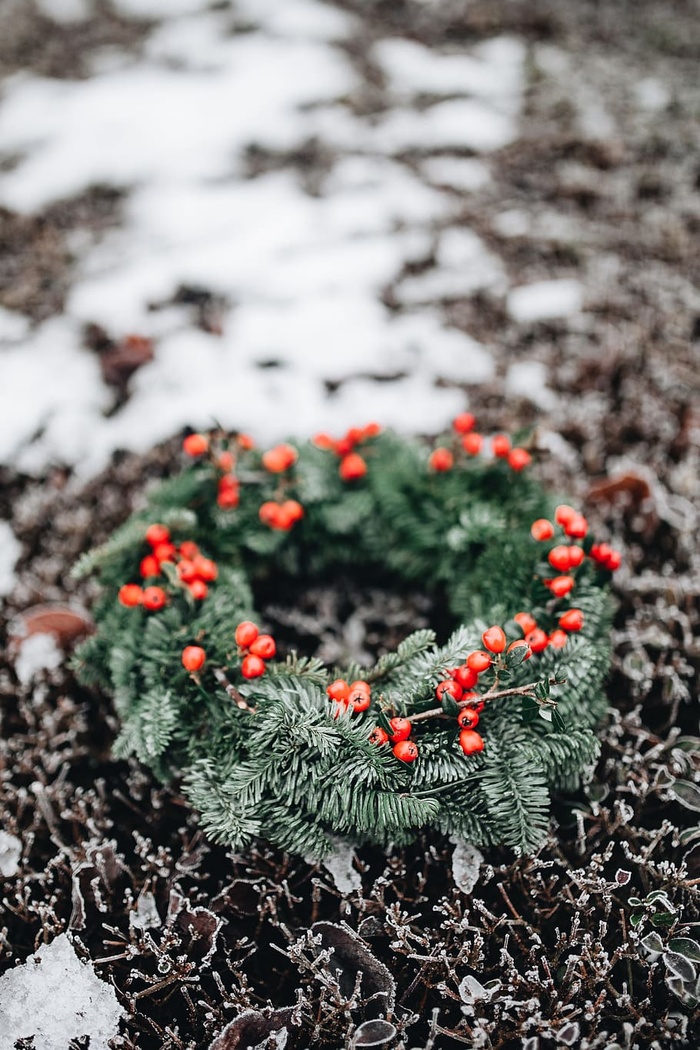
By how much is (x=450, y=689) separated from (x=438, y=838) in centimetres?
54

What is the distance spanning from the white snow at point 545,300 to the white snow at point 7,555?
261cm

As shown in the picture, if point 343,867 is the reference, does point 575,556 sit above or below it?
above

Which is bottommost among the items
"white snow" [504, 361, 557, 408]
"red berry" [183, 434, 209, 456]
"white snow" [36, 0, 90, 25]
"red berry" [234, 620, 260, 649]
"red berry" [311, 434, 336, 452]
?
"white snow" [504, 361, 557, 408]

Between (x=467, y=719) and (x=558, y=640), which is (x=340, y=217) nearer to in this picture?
(x=558, y=640)

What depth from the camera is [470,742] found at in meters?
1.73

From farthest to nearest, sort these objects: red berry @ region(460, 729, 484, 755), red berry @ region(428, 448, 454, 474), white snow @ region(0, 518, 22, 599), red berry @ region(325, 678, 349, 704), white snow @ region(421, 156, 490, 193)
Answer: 1. white snow @ region(421, 156, 490, 193)
2. white snow @ region(0, 518, 22, 599)
3. red berry @ region(428, 448, 454, 474)
4. red berry @ region(325, 678, 349, 704)
5. red berry @ region(460, 729, 484, 755)

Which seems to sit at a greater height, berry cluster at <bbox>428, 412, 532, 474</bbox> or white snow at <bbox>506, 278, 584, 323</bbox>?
berry cluster at <bbox>428, 412, 532, 474</bbox>

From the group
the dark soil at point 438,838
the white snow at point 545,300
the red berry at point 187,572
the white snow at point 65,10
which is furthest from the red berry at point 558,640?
the white snow at point 65,10

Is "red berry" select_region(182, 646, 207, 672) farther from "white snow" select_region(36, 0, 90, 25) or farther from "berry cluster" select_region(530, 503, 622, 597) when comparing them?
"white snow" select_region(36, 0, 90, 25)

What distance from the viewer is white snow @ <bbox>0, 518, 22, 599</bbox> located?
108 inches

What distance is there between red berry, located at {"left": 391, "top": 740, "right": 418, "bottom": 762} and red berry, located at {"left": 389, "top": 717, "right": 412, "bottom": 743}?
26 millimetres

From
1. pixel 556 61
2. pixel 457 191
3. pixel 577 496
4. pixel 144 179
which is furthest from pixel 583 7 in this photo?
pixel 577 496

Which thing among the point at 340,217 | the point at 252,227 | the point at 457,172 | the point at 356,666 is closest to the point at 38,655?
the point at 356,666

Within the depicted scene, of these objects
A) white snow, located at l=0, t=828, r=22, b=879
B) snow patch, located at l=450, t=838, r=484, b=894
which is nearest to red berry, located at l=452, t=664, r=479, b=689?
snow patch, located at l=450, t=838, r=484, b=894
